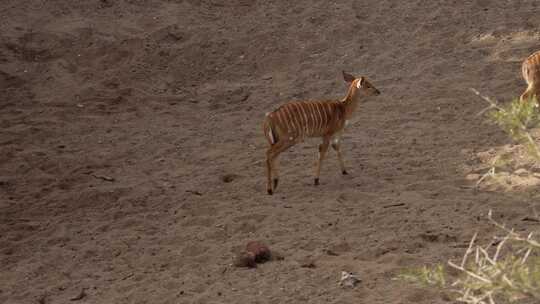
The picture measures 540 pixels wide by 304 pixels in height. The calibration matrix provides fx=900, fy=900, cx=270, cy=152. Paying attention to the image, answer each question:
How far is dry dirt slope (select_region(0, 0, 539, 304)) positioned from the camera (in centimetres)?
609

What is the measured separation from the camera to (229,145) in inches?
344

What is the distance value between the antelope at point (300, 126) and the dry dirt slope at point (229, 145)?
24cm

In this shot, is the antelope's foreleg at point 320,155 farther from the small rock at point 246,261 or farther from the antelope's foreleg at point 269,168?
the small rock at point 246,261

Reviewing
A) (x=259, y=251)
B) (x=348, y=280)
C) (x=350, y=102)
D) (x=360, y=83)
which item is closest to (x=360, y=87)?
(x=360, y=83)

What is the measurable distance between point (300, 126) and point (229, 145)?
1446 millimetres

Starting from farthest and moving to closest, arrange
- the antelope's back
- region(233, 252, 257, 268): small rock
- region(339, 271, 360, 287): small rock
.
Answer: the antelope's back
region(233, 252, 257, 268): small rock
region(339, 271, 360, 287): small rock

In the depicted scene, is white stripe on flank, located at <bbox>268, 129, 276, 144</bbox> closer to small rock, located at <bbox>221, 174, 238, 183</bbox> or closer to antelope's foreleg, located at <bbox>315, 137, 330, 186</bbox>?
antelope's foreleg, located at <bbox>315, 137, 330, 186</bbox>

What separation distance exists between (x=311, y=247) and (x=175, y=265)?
0.95 m

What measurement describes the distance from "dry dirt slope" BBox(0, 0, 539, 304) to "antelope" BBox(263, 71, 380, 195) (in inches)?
9.3

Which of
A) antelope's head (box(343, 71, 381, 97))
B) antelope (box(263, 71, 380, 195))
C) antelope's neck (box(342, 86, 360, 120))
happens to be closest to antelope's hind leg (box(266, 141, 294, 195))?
antelope (box(263, 71, 380, 195))

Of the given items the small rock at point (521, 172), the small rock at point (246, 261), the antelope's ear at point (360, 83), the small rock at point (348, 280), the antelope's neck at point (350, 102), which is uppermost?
the antelope's ear at point (360, 83)

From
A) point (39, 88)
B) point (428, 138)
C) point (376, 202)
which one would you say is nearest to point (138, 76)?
point (39, 88)

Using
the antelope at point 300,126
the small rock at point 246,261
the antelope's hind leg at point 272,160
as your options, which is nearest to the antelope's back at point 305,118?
the antelope at point 300,126

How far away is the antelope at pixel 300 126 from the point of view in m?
7.41
